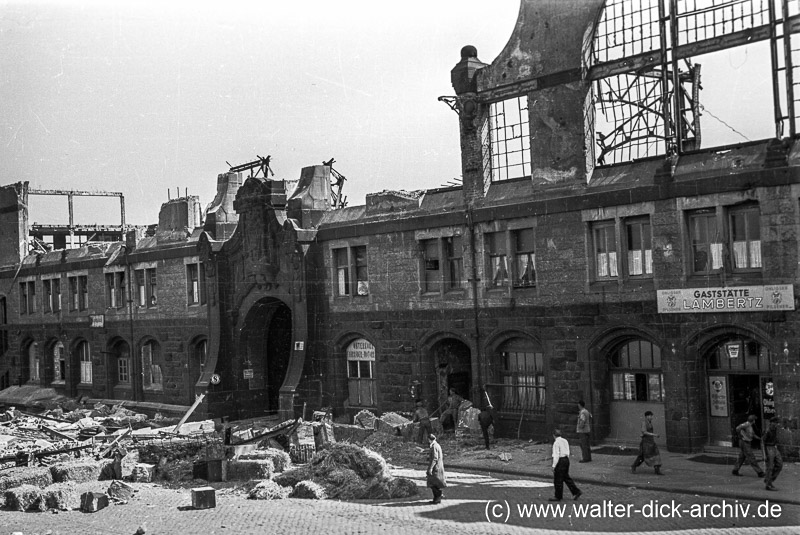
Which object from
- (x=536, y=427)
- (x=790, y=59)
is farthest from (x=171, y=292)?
(x=790, y=59)

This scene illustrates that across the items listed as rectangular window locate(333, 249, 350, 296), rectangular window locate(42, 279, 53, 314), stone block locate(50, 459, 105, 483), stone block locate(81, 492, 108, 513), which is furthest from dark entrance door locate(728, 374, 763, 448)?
rectangular window locate(42, 279, 53, 314)

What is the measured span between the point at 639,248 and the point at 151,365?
26.1 metres

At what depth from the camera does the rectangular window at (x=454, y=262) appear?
3058 cm

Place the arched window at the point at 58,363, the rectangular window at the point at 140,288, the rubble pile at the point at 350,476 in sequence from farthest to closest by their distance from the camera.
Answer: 1. the arched window at the point at 58,363
2. the rectangular window at the point at 140,288
3. the rubble pile at the point at 350,476

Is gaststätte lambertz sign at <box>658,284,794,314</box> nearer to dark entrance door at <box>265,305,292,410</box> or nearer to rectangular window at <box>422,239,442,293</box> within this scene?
rectangular window at <box>422,239,442,293</box>

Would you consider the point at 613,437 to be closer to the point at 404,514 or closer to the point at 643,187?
the point at 643,187

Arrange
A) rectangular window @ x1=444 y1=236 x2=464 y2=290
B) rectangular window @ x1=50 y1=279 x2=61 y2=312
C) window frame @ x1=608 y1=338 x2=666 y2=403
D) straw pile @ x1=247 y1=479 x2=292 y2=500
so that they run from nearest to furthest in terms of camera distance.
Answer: straw pile @ x1=247 y1=479 x2=292 y2=500
window frame @ x1=608 y1=338 x2=666 y2=403
rectangular window @ x1=444 y1=236 x2=464 y2=290
rectangular window @ x1=50 y1=279 x2=61 y2=312

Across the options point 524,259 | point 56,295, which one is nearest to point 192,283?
point 56,295

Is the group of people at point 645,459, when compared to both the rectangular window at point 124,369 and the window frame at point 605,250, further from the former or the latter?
the rectangular window at point 124,369

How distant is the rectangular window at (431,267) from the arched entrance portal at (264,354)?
26.9 ft

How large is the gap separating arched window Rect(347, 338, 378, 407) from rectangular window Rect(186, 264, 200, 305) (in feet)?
31.8

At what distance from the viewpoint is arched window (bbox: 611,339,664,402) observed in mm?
26078

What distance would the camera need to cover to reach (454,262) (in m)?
30.8

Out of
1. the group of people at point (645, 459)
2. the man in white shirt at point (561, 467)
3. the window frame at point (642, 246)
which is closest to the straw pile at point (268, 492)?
the group of people at point (645, 459)
